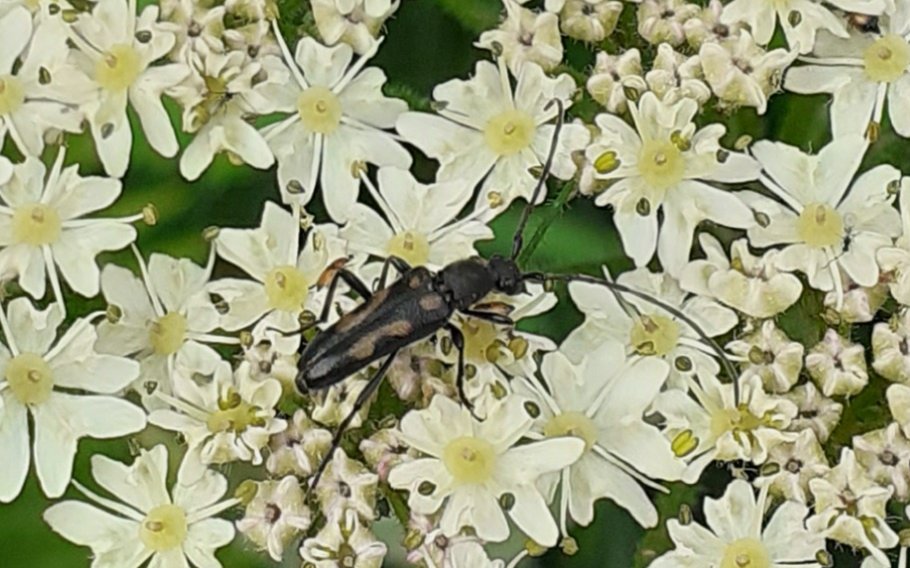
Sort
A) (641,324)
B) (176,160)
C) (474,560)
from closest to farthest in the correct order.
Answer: (474,560), (641,324), (176,160)

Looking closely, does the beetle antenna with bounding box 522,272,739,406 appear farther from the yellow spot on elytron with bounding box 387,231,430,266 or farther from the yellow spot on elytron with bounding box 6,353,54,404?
the yellow spot on elytron with bounding box 6,353,54,404

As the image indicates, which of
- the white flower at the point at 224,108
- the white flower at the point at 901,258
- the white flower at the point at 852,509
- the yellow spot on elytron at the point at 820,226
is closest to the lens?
the white flower at the point at 852,509

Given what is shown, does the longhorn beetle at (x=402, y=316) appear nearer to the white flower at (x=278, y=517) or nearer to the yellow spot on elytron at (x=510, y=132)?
the white flower at (x=278, y=517)

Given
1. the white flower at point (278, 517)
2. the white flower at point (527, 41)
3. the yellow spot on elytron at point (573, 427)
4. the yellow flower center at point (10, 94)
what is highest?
the yellow flower center at point (10, 94)

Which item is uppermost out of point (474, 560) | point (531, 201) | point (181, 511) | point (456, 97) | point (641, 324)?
point (456, 97)

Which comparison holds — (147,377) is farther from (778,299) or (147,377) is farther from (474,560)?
(778,299)

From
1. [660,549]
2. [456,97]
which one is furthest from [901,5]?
[660,549]

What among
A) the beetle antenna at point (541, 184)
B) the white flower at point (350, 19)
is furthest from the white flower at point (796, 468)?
the white flower at point (350, 19)

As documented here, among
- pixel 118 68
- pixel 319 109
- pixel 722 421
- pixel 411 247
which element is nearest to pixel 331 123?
pixel 319 109

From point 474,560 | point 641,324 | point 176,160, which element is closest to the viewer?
point 474,560
